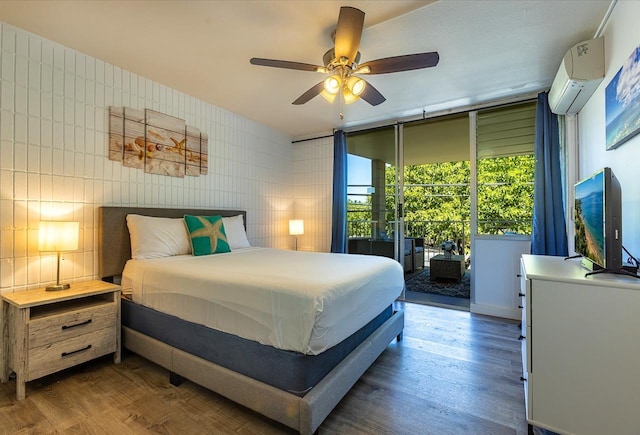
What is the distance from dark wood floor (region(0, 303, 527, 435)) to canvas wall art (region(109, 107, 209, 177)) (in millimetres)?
1828

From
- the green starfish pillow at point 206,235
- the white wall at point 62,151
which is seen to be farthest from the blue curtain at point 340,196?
the white wall at point 62,151

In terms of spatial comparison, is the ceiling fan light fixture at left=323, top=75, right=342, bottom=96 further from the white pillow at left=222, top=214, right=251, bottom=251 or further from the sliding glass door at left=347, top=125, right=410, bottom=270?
the sliding glass door at left=347, top=125, right=410, bottom=270

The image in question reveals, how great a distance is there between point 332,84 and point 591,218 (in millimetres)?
1839

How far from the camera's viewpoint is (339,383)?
1.65 meters

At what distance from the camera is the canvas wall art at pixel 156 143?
273 centimetres

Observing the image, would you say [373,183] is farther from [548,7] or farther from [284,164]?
[548,7]

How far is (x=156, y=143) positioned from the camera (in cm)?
303

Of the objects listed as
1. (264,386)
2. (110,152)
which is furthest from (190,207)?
(264,386)

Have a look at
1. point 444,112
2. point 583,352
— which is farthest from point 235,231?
point 583,352

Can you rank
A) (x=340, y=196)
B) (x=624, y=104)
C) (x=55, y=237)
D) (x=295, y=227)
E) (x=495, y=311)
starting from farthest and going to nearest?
1. (x=295, y=227)
2. (x=340, y=196)
3. (x=495, y=311)
4. (x=55, y=237)
5. (x=624, y=104)

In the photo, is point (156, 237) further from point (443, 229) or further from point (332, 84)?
point (443, 229)

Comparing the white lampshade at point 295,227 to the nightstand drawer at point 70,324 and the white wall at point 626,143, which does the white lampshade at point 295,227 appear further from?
the white wall at point 626,143

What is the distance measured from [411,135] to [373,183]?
1202 mm

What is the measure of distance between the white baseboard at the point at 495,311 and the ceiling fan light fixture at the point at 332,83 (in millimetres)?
3025
